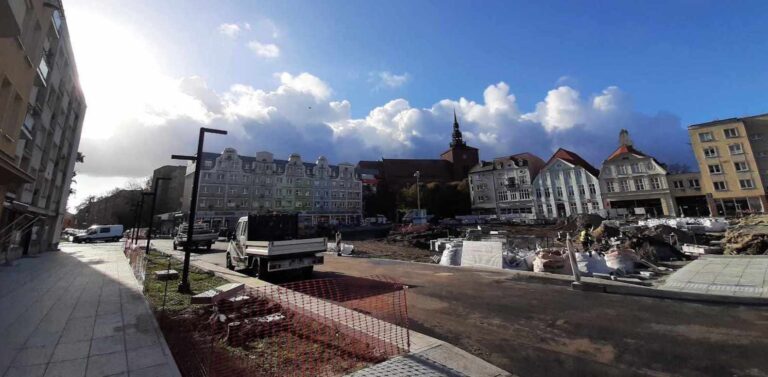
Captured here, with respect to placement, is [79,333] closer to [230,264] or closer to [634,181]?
[230,264]

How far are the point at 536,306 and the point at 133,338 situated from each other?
771 centimetres

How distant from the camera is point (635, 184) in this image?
49375mm

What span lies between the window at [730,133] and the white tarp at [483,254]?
2270 inches

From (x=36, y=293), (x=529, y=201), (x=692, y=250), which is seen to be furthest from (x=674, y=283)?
(x=529, y=201)

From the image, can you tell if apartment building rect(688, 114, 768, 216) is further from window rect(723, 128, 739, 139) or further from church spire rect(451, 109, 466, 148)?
church spire rect(451, 109, 466, 148)

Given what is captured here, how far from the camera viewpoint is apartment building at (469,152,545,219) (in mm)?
63094

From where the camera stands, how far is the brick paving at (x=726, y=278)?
21.1ft

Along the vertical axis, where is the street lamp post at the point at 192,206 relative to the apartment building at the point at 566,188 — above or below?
below

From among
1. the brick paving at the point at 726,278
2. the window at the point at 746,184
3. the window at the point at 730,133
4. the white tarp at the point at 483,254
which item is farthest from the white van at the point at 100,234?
the window at the point at 730,133

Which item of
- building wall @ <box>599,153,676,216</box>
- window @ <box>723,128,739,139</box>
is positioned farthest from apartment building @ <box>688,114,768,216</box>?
building wall @ <box>599,153,676,216</box>

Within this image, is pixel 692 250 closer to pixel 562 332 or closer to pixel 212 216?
pixel 562 332

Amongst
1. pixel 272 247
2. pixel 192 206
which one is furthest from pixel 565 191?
pixel 192 206

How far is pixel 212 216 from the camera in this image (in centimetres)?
5938

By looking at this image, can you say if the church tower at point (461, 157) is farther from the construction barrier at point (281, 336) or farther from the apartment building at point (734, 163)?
the construction barrier at point (281, 336)
